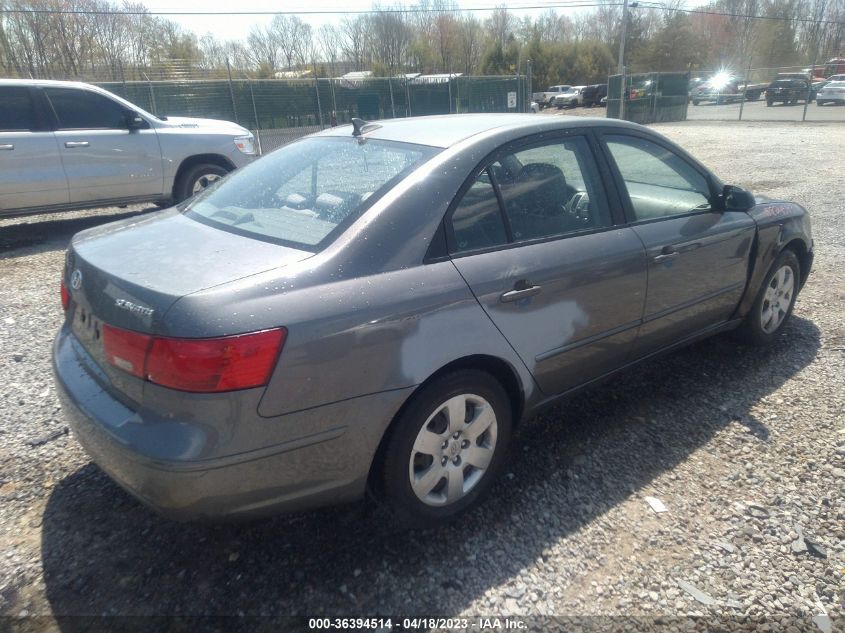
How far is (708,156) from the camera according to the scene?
1480 centimetres

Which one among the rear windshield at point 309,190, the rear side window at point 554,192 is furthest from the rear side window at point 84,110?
the rear side window at point 554,192

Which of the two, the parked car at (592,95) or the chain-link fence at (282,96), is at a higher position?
the chain-link fence at (282,96)

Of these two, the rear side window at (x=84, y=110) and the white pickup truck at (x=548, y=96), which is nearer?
the rear side window at (x=84, y=110)

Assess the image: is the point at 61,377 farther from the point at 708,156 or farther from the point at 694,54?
the point at 694,54

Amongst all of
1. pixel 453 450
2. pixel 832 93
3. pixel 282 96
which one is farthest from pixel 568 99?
pixel 453 450

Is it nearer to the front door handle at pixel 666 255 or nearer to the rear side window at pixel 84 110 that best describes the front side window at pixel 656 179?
the front door handle at pixel 666 255

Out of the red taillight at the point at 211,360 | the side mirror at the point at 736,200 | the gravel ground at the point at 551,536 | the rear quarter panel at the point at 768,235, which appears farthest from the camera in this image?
the rear quarter panel at the point at 768,235

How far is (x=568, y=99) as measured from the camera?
41.5 metres

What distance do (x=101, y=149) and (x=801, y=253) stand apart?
7.49 metres

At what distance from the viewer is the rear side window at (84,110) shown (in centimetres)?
740

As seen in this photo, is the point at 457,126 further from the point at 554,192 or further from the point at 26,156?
the point at 26,156

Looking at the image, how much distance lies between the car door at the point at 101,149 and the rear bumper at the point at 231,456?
6.18m

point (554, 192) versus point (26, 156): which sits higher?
point (554, 192)

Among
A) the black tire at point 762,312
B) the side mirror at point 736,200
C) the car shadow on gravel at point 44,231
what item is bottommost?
the car shadow on gravel at point 44,231
